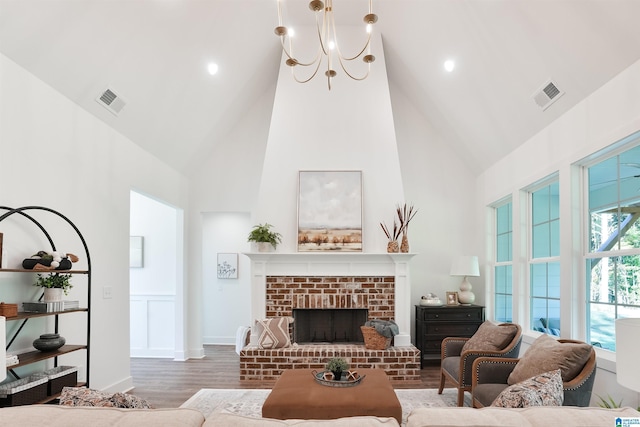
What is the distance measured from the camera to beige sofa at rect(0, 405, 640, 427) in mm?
Result: 1437

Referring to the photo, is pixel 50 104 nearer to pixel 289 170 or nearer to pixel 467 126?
pixel 289 170

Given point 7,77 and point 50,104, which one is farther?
point 50,104

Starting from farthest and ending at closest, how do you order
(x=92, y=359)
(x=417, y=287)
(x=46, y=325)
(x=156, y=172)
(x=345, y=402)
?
(x=417, y=287), (x=156, y=172), (x=92, y=359), (x=46, y=325), (x=345, y=402)

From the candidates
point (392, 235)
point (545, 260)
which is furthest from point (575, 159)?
point (392, 235)

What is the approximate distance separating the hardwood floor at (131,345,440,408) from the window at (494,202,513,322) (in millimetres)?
1157

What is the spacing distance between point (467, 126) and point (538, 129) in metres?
1.37

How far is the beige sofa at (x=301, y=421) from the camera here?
144 centimetres

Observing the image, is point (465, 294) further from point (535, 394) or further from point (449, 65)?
point (535, 394)

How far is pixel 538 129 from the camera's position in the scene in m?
4.75

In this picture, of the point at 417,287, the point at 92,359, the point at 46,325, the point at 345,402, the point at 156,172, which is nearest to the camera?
the point at 345,402

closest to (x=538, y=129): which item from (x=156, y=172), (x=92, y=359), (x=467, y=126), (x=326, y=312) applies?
(x=467, y=126)

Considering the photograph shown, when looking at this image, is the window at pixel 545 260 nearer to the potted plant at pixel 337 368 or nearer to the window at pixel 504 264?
the window at pixel 504 264

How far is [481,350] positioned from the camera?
4.12 metres

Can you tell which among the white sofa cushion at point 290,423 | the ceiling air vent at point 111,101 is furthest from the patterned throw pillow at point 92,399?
the ceiling air vent at point 111,101
